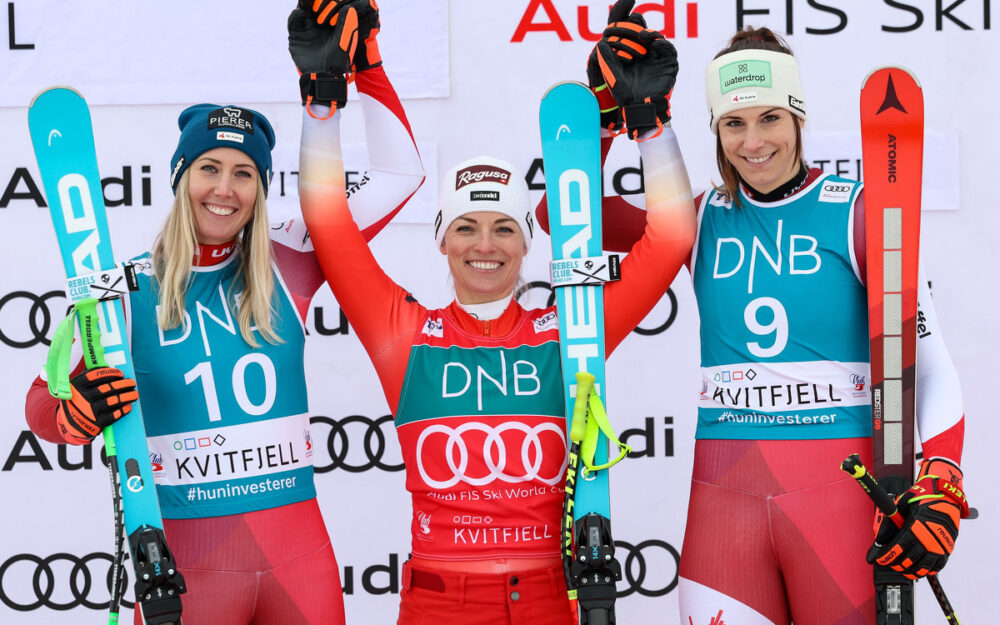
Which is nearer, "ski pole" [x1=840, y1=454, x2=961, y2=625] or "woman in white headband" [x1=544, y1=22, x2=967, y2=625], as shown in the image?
"ski pole" [x1=840, y1=454, x2=961, y2=625]

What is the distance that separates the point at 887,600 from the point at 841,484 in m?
0.25

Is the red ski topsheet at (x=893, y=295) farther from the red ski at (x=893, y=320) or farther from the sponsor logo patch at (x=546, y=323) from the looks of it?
the sponsor logo patch at (x=546, y=323)

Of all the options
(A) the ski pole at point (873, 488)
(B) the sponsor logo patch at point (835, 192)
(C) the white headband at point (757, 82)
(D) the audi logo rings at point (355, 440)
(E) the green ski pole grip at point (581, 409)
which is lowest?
(D) the audi logo rings at point (355, 440)

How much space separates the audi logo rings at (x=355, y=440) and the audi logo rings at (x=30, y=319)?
1.00 m

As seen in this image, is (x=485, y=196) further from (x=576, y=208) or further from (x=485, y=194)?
(x=576, y=208)

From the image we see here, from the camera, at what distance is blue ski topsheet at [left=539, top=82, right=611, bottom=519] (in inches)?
83.7

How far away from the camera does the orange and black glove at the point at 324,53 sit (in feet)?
7.19

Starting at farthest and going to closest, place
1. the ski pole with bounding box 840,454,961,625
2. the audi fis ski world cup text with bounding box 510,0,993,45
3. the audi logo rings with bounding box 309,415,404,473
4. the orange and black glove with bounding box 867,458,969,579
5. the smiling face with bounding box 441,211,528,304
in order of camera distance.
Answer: the audi logo rings with bounding box 309,415,404,473 → the audi fis ski world cup text with bounding box 510,0,993,45 → the smiling face with bounding box 441,211,528,304 → the orange and black glove with bounding box 867,458,969,579 → the ski pole with bounding box 840,454,961,625

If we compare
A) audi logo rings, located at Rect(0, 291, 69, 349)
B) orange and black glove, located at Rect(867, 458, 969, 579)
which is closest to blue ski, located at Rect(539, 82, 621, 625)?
orange and black glove, located at Rect(867, 458, 969, 579)

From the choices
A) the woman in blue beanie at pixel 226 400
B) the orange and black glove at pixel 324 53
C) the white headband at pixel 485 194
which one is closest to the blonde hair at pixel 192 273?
the woman in blue beanie at pixel 226 400

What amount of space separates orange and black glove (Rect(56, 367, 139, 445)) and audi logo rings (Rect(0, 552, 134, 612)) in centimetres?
173

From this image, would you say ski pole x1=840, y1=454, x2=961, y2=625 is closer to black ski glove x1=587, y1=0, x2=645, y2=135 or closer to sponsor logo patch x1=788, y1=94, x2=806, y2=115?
sponsor logo patch x1=788, y1=94, x2=806, y2=115

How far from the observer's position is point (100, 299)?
208cm

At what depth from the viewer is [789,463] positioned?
212 cm
